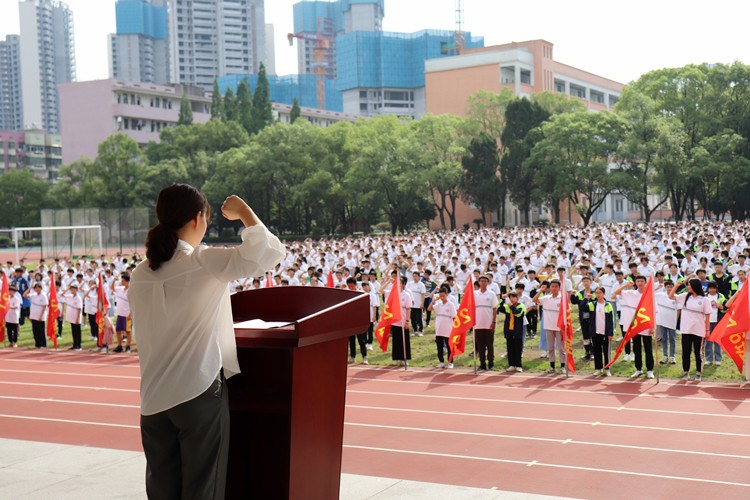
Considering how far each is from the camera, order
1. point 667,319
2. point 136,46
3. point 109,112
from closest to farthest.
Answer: point 667,319 < point 109,112 < point 136,46

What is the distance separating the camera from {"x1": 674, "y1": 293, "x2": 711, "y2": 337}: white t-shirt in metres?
13.1

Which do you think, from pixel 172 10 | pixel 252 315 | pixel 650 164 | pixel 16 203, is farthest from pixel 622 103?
pixel 172 10

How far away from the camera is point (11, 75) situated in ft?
603

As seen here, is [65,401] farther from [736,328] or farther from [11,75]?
[11,75]

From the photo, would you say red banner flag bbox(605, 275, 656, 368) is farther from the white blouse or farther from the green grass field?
the white blouse

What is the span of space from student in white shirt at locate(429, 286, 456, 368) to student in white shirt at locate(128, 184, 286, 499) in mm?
11994

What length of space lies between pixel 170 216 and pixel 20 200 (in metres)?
70.1

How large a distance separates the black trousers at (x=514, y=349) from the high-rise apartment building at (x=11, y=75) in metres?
183

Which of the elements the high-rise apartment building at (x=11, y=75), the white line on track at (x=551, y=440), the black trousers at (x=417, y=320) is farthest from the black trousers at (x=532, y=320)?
the high-rise apartment building at (x=11, y=75)

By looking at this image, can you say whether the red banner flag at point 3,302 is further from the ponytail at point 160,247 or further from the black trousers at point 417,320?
the ponytail at point 160,247

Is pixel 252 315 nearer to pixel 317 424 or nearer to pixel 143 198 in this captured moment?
pixel 317 424

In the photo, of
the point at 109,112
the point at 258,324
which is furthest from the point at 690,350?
the point at 109,112

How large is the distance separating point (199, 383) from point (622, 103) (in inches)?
2334

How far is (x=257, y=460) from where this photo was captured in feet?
11.4
